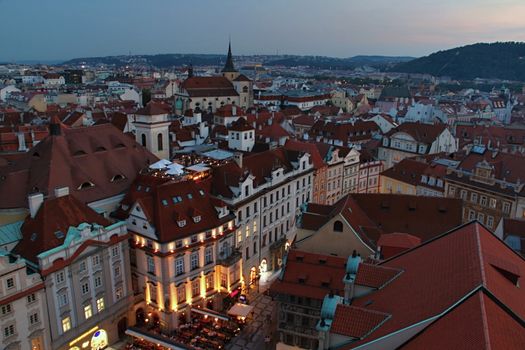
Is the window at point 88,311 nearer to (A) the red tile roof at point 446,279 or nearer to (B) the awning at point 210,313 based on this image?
(B) the awning at point 210,313

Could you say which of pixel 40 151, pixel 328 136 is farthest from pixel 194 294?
pixel 328 136

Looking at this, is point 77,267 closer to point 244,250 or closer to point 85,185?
point 85,185

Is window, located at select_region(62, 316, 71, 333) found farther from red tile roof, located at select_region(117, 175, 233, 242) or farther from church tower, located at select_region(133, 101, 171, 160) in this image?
church tower, located at select_region(133, 101, 171, 160)

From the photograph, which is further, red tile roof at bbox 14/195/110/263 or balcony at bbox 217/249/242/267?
balcony at bbox 217/249/242/267

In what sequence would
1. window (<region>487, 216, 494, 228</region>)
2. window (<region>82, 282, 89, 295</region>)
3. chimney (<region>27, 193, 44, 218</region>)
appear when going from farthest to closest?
window (<region>487, 216, 494, 228</region>) < window (<region>82, 282, 89, 295</region>) < chimney (<region>27, 193, 44, 218</region>)

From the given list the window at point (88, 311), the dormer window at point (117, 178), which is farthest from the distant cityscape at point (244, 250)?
the dormer window at point (117, 178)

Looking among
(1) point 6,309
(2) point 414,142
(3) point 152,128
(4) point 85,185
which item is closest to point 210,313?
(4) point 85,185

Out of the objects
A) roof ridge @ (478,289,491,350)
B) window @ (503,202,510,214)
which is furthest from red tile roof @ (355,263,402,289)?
window @ (503,202,510,214)
